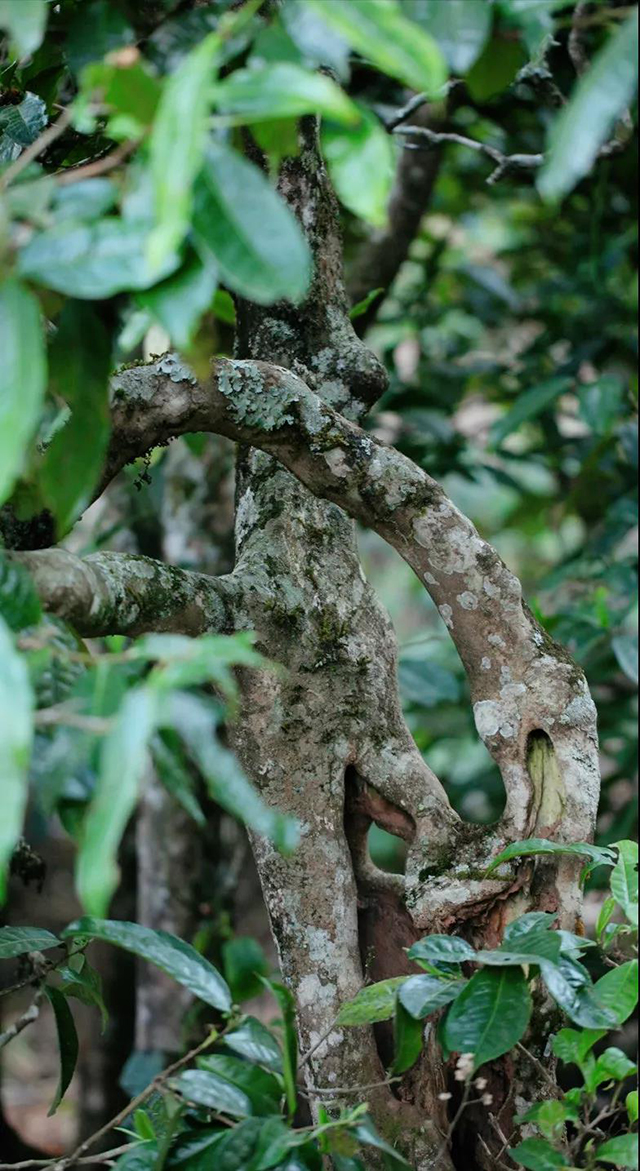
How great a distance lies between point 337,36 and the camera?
1.73ft

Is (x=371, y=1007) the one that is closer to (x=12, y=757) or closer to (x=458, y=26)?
(x=12, y=757)

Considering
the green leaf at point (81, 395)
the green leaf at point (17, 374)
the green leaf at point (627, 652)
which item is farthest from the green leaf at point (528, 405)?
the green leaf at point (17, 374)

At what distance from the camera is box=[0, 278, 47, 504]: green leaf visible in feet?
1.52

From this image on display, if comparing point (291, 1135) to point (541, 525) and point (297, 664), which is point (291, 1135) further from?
point (541, 525)

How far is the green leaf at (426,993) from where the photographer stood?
2.38 feet

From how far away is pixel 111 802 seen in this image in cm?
43

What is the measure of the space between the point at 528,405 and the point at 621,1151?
135cm

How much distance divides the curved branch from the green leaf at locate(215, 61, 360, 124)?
0.34m

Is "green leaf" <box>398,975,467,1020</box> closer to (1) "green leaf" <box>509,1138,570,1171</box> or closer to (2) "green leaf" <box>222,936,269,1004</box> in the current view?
(1) "green leaf" <box>509,1138,570,1171</box>

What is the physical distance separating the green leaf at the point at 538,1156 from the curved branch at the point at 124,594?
43 cm

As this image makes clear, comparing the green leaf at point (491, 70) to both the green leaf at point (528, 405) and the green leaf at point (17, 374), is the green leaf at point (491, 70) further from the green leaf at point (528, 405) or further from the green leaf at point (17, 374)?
the green leaf at point (528, 405)

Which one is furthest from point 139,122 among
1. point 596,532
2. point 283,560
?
point 596,532

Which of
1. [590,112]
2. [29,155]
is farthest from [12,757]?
[590,112]

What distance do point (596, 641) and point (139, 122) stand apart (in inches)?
54.0
